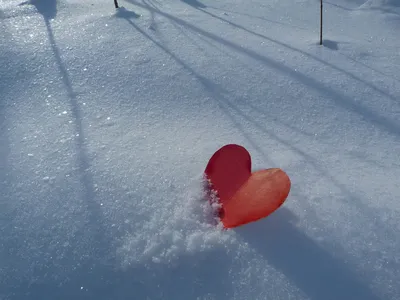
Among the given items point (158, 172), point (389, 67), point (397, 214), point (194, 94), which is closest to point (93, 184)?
point (158, 172)

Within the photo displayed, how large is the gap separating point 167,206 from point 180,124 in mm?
425

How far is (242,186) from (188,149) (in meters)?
0.27

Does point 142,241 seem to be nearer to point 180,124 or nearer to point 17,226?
point 17,226

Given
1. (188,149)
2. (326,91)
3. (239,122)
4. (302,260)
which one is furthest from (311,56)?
(302,260)

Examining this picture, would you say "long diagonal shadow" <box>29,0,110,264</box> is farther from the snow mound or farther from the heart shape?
the heart shape

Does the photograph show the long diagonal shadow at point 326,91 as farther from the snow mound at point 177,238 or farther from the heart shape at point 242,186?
the snow mound at point 177,238

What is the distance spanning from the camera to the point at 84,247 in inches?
41.4

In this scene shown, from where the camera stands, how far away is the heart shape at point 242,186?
1094mm

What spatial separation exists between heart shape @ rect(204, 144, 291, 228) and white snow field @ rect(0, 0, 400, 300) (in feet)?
0.13

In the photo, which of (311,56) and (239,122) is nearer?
(239,122)

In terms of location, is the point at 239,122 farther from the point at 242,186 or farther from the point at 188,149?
the point at 242,186

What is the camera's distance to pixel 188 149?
4.44 feet

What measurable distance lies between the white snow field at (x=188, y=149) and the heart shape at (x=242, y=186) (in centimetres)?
4

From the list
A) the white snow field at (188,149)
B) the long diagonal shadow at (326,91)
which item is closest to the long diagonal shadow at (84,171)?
the white snow field at (188,149)
